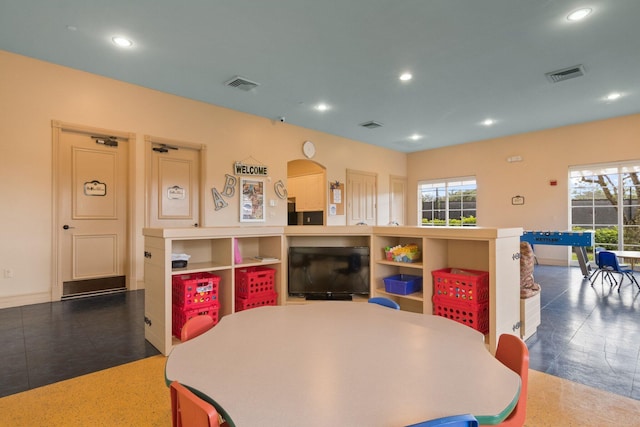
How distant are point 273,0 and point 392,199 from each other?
7358 mm

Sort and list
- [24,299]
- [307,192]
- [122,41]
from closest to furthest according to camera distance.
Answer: [122,41], [24,299], [307,192]

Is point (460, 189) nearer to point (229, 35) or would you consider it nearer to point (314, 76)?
point (314, 76)

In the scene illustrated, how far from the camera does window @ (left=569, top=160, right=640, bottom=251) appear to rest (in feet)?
22.7

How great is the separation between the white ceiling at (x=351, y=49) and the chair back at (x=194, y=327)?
3.03 meters

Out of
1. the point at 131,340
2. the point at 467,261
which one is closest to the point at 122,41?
the point at 131,340

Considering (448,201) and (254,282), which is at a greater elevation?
(448,201)

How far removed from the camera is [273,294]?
11.2 feet

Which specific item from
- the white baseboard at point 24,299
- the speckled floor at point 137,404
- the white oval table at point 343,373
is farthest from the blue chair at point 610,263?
the white baseboard at point 24,299

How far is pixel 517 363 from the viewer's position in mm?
1267

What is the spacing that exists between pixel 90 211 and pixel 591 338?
20.6 feet

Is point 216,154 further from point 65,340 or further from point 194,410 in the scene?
point 194,410

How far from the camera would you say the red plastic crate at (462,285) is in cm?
268

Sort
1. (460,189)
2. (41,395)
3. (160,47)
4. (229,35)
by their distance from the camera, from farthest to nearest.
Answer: (460,189), (160,47), (229,35), (41,395)

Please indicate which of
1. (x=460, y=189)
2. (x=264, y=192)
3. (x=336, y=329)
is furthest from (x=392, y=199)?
(x=336, y=329)
